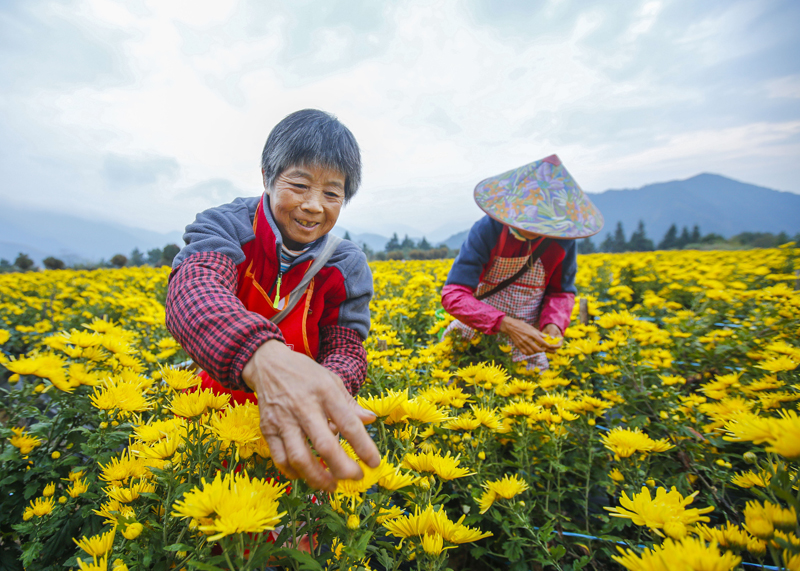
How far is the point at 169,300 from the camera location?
98cm

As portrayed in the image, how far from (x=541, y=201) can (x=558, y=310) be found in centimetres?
87

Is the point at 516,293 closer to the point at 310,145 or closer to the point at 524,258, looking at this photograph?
the point at 524,258

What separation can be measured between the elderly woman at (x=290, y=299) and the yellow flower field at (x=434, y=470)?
0.09m

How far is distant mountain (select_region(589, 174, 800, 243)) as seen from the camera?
490ft


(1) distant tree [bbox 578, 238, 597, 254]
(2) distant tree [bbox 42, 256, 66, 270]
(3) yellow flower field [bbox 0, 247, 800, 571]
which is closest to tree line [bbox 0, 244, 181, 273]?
(2) distant tree [bbox 42, 256, 66, 270]

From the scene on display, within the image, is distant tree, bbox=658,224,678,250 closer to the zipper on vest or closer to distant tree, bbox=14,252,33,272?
the zipper on vest

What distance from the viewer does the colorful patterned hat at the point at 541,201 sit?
210 centimetres

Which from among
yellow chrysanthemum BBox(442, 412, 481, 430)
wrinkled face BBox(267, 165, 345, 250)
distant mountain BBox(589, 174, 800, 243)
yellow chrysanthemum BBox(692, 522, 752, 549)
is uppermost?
distant mountain BBox(589, 174, 800, 243)

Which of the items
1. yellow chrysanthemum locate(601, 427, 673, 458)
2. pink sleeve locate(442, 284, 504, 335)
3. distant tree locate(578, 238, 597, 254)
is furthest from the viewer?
distant tree locate(578, 238, 597, 254)

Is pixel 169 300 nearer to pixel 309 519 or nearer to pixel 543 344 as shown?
pixel 309 519

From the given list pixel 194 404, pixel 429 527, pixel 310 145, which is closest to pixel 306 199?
pixel 310 145

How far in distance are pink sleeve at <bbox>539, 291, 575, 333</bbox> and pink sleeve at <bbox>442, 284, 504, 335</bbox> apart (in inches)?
18.9

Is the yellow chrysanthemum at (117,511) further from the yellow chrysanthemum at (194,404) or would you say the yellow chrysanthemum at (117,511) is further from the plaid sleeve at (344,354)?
the plaid sleeve at (344,354)

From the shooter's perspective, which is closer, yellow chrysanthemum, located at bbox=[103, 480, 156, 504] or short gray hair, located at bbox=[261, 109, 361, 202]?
yellow chrysanthemum, located at bbox=[103, 480, 156, 504]
